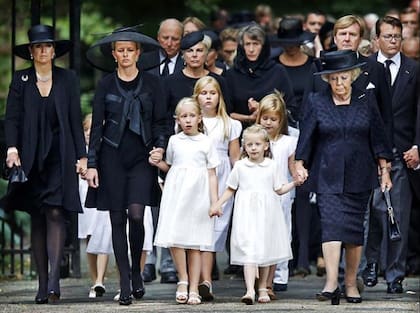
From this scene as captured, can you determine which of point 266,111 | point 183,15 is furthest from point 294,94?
point 183,15

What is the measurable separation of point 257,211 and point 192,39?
192 centimetres

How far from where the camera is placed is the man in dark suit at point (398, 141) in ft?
48.0

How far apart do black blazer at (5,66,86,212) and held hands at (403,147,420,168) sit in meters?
2.82

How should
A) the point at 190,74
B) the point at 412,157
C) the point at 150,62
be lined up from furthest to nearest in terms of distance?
1. the point at 150,62
2. the point at 190,74
3. the point at 412,157

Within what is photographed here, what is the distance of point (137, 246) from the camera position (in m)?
13.5

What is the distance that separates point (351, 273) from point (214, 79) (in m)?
2.07

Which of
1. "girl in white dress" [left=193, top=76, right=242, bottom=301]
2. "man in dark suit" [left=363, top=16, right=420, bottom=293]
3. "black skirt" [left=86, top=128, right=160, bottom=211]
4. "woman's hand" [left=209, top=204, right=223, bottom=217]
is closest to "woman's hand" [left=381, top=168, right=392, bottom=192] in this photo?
"man in dark suit" [left=363, top=16, right=420, bottom=293]

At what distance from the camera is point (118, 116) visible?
13469mm

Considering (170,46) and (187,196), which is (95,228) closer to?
(187,196)

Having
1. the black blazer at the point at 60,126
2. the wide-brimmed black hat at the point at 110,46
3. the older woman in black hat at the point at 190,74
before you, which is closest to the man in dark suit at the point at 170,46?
the older woman in black hat at the point at 190,74

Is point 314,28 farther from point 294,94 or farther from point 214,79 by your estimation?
point 214,79

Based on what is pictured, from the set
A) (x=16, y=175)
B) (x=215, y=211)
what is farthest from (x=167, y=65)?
(x=16, y=175)

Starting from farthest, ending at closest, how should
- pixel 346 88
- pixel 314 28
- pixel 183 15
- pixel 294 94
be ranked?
pixel 183 15 → pixel 314 28 → pixel 294 94 → pixel 346 88

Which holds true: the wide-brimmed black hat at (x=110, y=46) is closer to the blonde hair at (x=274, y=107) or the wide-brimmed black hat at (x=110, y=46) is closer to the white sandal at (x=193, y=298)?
the blonde hair at (x=274, y=107)
